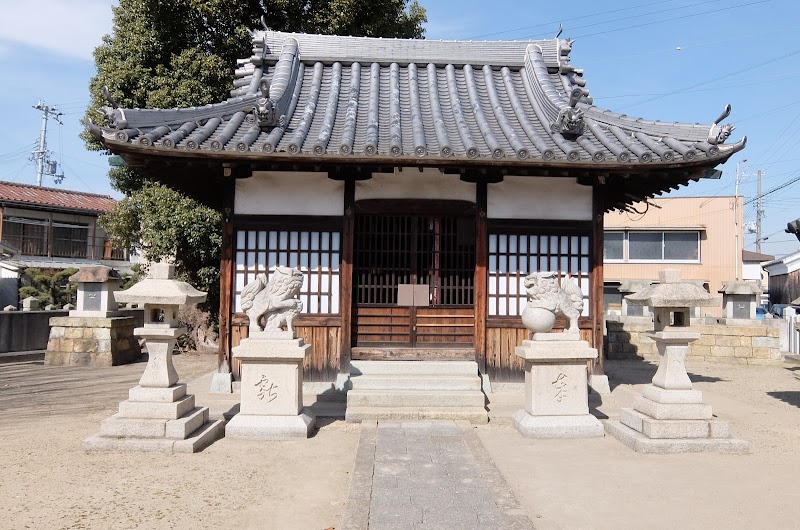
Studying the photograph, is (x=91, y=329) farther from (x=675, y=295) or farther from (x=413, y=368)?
(x=675, y=295)

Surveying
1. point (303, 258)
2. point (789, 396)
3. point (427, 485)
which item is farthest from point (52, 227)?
point (789, 396)

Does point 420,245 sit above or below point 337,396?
above

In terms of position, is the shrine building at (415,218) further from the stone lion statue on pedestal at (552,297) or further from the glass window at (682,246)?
the glass window at (682,246)

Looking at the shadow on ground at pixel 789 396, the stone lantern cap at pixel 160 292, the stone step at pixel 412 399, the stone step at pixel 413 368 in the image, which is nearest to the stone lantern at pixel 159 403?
the stone lantern cap at pixel 160 292

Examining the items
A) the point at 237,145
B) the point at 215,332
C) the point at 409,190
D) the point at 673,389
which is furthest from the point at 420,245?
the point at 215,332

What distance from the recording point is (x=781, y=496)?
5.55m

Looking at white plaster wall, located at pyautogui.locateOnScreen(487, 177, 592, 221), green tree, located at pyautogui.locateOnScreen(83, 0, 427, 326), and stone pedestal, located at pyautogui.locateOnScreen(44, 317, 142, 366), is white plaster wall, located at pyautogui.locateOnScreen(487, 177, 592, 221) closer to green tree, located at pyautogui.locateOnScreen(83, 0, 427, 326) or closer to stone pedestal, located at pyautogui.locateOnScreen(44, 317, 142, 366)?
green tree, located at pyautogui.locateOnScreen(83, 0, 427, 326)

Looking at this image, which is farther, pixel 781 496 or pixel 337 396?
pixel 337 396

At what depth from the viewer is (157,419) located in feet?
23.0

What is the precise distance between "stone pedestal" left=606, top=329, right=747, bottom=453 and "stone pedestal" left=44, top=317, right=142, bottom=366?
1284 centimetres

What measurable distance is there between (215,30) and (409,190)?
10457 millimetres

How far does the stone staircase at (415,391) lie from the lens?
8500 mm

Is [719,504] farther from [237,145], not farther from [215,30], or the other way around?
[215,30]

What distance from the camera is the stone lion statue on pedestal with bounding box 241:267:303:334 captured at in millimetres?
7711
